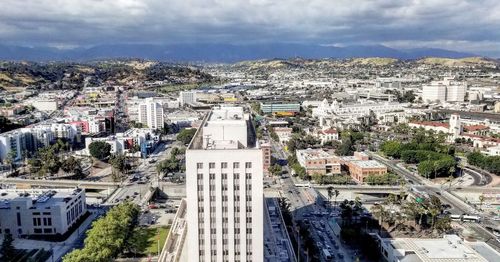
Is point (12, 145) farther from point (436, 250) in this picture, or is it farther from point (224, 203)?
point (436, 250)

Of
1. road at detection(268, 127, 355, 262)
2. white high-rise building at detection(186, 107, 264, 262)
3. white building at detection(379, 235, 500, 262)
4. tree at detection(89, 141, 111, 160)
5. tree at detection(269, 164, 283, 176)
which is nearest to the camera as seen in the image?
white high-rise building at detection(186, 107, 264, 262)

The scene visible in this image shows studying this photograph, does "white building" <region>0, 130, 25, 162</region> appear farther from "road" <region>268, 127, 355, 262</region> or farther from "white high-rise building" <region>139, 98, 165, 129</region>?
"road" <region>268, 127, 355, 262</region>

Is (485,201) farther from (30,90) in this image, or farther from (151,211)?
(30,90)

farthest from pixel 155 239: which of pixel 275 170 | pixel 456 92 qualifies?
pixel 456 92

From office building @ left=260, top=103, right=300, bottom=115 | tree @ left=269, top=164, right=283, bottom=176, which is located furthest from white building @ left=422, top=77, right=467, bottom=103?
tree @ left=269, top=164, right=283, bottom=176

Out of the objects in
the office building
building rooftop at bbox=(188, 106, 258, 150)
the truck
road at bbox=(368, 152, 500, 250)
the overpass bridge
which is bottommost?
the truck

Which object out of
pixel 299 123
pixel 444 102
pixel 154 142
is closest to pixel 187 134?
pixel 154 142

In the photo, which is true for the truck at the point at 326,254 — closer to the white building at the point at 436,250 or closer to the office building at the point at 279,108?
the white building at the point at 436,250
